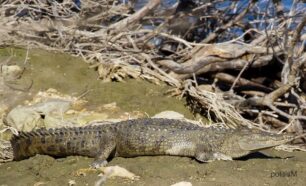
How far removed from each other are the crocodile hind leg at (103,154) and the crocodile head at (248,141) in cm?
111

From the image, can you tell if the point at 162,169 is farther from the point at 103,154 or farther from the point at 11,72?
the point at 11,72

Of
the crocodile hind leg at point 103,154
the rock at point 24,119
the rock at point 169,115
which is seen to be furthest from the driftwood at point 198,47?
the crocodile hind leg at point 103,154

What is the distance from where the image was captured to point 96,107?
8.48 meters

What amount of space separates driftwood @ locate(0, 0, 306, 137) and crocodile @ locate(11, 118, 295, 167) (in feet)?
5.55

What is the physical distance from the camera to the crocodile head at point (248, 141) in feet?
20.7

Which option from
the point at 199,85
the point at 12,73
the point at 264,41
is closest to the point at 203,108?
the point at 199,85

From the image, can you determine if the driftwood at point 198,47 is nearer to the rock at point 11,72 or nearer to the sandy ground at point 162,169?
the rock at point 11,72

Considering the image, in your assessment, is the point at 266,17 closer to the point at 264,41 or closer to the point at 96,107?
the point at 264,41

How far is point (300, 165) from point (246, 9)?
423cm

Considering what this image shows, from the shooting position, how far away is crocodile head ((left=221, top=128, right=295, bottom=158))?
6.32m

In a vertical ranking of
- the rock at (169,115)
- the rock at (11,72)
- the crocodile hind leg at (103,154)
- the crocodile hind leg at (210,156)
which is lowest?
the crocodile hind leg at (103,154)

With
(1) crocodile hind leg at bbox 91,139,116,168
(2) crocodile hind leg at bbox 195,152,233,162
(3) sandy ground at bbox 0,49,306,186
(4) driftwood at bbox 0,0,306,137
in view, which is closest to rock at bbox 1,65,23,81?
→ (4) driftwood at bbox 0,0,306,137

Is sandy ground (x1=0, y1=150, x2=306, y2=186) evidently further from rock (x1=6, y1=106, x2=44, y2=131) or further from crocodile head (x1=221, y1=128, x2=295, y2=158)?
rock (x1=6, y1=106, x2=44, y2=131)

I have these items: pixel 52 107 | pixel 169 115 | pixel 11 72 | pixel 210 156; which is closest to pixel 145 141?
pixel 210 156
